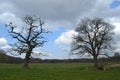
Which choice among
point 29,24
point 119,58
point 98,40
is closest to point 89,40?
point 98,40

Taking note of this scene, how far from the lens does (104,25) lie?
78.1 metres

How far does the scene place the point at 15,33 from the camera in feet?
204

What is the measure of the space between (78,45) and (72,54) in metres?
2.79

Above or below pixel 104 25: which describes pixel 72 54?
below

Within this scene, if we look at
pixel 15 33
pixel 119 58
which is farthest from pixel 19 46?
pixel 119 58

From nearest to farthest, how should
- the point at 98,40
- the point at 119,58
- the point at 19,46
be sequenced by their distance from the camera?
the point at 19,46, the point at 98,40, the point at 119,58

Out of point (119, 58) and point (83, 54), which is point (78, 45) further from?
point (119, 58)

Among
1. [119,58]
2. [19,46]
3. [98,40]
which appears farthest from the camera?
[119,58]

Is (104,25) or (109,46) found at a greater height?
(104,25)

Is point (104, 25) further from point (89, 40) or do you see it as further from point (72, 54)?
point (72, 54)

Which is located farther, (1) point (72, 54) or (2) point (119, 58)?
(2) point (119, 58)

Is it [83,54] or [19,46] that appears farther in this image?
[83,54]

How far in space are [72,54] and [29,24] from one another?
57.5 ft

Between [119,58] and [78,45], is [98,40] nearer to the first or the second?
[78,45]
